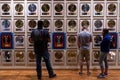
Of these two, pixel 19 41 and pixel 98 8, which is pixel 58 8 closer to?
pixel 98 8

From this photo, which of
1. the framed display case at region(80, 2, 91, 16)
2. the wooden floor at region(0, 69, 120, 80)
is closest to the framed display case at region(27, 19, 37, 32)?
the wooden floor at region(0, 69, 120, 80)

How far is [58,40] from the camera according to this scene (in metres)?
8.86

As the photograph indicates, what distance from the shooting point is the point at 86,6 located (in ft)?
28.7

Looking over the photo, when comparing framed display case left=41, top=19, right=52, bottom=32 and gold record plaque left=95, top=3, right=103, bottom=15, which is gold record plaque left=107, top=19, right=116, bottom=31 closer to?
gold record plaque left=95, top=3, right=103, bottom=15

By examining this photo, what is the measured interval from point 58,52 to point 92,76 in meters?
1.57

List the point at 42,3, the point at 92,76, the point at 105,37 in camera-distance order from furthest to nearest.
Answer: the point at 42,3 < the point at 92,76 < the point at 105,37

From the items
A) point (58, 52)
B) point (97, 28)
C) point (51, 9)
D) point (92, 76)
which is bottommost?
point (92, 76)

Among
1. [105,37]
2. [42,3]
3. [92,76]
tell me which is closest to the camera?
[105,37]

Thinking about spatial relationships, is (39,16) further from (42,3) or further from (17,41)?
(17,41)

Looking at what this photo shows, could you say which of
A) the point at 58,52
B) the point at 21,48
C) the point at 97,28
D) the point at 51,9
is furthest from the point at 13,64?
the point at 97,28

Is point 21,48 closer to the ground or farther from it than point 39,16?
closer to the ground

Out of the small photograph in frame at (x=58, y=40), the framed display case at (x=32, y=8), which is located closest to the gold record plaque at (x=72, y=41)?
the small photograph in frame at (x=58, y=40)

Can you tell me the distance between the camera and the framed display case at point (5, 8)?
8.76m

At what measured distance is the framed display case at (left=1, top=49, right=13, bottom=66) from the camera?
352 inches
